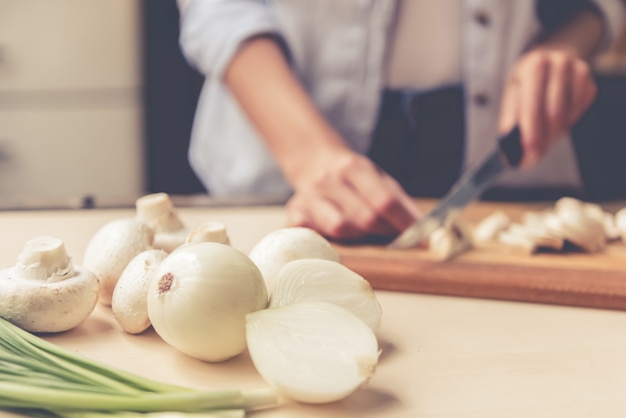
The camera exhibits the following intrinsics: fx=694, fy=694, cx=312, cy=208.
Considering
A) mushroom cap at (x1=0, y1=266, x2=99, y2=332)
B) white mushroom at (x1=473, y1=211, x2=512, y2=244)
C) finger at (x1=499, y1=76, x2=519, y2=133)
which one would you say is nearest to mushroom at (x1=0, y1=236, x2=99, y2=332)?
mushroom cap at (x1=0, y1=266, x2=99, y2=332)

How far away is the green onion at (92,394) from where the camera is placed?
52 centimetres

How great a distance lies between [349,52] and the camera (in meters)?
1.51

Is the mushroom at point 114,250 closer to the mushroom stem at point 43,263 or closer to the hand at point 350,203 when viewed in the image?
the mushroom stem at point 43,263

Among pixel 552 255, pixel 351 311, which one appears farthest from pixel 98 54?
pixel 351 311

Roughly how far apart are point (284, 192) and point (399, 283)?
775mm

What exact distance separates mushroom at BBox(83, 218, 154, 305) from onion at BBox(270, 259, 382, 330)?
0.67 ft

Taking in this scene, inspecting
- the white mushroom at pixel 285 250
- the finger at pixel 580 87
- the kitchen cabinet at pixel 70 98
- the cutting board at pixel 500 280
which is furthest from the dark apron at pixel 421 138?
the kitchen cabinet at pixel 70 98

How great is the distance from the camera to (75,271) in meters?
0.71

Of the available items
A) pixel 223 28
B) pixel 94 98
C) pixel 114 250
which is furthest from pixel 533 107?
pixel 94 98

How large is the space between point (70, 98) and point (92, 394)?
85.6 inches

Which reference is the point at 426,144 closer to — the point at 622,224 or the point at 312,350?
the point at 622,224

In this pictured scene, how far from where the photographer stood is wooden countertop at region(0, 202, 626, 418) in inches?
23.0

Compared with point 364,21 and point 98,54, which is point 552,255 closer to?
point 364,21

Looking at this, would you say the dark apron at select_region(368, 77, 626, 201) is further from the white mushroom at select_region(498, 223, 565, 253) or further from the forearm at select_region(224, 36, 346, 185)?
the white mushroom at select_region(498, 223, 565, 253)
